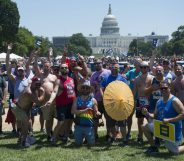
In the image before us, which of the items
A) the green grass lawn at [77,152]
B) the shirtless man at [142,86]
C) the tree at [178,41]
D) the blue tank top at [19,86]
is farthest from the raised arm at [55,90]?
the tree at [178,41]

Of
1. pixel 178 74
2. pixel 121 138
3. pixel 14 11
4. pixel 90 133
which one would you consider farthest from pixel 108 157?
pixel 14 11

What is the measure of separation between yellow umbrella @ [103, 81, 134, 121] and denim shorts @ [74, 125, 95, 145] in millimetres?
590

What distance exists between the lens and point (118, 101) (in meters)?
9.05

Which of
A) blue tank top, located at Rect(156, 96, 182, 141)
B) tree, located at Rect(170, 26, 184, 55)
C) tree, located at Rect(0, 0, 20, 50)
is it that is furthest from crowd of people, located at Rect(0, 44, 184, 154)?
tree, located at Rect(170, 26, 184, 55)

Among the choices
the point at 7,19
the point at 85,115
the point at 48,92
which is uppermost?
the point at 7,19

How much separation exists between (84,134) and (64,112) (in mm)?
658

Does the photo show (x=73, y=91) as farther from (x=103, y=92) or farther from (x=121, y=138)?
(x=121, y=138)

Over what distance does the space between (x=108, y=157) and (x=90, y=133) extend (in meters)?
1.13

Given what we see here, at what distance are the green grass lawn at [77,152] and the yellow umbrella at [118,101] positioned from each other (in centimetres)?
71

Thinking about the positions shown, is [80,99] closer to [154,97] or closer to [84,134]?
[84,134]

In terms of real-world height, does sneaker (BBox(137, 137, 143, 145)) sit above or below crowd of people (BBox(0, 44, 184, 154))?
below

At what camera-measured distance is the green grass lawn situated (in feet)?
26.8

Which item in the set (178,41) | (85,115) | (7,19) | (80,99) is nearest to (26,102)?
(80,99)

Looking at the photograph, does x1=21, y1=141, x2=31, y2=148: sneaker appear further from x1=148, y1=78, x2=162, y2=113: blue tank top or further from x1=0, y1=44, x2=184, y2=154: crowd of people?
x1=148, y1=78, x2=162, y2=113: blue tank top
